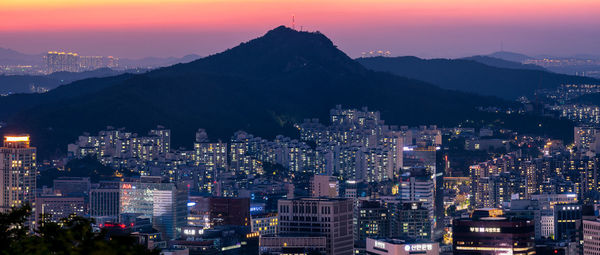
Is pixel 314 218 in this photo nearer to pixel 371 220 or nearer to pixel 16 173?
pixel 371 220

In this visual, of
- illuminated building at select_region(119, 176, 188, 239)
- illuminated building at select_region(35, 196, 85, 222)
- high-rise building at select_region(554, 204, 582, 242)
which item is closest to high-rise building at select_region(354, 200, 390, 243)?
high-rise building at select_region(554, 204, 582, 242)

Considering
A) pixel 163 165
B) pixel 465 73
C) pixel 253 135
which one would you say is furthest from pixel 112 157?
pixel 465 73

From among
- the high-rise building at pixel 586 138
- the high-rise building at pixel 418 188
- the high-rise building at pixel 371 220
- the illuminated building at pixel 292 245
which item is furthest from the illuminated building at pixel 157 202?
the high-rise building at pixel 586 138

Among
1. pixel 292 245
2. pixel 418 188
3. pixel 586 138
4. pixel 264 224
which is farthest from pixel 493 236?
pixel 586 138

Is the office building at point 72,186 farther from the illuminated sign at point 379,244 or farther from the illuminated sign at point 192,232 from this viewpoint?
the illuminated sign at point 379,244

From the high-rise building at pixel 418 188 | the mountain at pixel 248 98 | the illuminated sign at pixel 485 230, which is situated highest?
the mountain at pixel 248 98

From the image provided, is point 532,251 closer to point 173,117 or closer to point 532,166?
point 532,166
